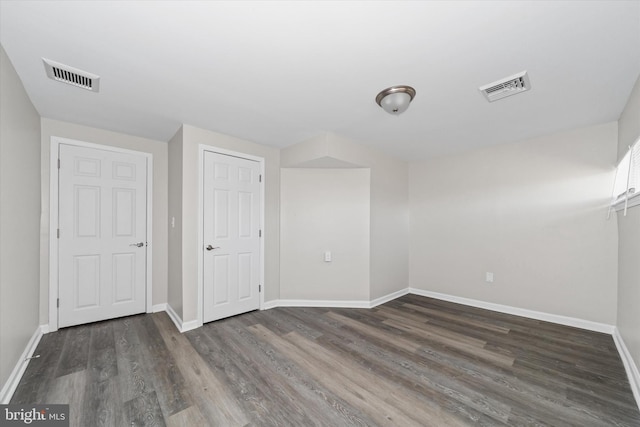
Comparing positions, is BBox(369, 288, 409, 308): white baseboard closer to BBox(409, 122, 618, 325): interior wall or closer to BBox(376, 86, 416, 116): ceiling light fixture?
BBox(409, 122, 618, 325): interior wall

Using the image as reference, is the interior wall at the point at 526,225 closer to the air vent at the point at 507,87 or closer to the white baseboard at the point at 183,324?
the air vent at the point at 507,87

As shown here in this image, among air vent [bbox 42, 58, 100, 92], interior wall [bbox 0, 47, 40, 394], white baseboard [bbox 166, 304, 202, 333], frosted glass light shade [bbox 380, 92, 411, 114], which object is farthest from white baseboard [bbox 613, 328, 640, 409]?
air vent [bbox 42, 58, 100, 92]

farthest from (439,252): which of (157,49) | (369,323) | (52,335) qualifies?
(52,335)

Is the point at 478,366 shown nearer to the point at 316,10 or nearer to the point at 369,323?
the point at 369,323

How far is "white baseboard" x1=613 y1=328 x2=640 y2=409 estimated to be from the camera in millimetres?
1787

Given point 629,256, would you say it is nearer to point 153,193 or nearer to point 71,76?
point 71,76

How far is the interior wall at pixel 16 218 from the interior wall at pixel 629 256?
4601 mm

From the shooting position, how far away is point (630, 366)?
6.66 ft

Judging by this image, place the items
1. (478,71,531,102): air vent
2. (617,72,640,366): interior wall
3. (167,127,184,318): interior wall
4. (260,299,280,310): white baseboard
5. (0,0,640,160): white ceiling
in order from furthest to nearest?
(260,299,280,310): white baseboard → (167,127,184,318): interior wall → (617,72,640,366): interior wall → (478,71,531,102): air vent → (0,0,640,160): white ceiling

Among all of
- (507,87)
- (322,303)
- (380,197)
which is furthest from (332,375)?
(507,87)

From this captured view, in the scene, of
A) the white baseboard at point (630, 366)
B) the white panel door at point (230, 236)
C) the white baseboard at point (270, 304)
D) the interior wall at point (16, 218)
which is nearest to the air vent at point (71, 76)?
the interior wall at point (16, 218)

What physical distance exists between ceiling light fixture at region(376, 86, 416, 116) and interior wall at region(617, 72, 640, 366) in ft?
5.64

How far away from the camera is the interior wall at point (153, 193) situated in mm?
2734

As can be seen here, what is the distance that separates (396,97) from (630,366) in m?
2.87
